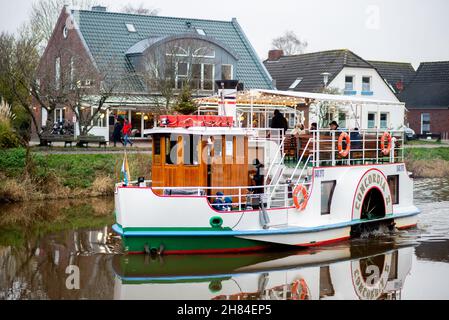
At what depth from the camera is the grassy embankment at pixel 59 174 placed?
28984 mm

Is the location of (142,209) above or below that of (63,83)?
below

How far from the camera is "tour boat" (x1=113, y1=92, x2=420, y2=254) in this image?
61.3ft

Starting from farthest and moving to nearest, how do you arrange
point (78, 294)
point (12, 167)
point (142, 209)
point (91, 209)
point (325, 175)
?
point (12, 167) → point (91, 209) → point (325, 175) → point (142, 209) → point (78, 294)

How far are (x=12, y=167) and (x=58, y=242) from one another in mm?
8704

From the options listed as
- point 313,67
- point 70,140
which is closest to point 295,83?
point 313,67

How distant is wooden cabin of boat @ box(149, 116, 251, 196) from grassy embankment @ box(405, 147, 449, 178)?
20881 millimetres

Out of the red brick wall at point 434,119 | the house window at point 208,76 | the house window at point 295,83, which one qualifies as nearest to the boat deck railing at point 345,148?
the house window at point 208,76

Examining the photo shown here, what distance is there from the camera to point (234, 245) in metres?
19.3

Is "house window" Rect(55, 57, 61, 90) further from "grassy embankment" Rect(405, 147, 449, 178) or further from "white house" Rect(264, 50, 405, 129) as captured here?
"grassy embankment" Rect(405, 147, 449, 178)

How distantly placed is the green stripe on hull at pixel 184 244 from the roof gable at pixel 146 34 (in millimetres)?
21551

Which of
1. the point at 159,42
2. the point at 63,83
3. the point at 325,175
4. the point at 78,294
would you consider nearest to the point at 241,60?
the point at 159,42

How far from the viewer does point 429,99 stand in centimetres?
5828

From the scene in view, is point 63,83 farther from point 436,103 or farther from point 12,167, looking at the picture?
point 436,103

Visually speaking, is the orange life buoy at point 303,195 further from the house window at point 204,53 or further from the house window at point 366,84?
the house window at point 366,84
